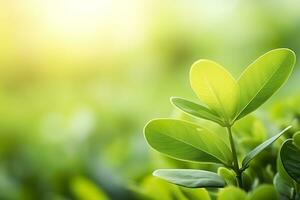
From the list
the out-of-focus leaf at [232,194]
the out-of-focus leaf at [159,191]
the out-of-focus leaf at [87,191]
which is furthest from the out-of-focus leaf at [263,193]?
the out-of-focus leaf at [87,191]

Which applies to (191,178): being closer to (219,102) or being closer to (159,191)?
(219,102)

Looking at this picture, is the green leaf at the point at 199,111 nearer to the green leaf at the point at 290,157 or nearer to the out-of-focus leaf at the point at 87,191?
the green leaf at the point at 290,157

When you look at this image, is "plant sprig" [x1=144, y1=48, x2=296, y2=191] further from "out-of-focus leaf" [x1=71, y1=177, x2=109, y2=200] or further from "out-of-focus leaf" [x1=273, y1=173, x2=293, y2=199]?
"out-of-focus leaf" [x1=71, y1=177, x2=109, y2=200]

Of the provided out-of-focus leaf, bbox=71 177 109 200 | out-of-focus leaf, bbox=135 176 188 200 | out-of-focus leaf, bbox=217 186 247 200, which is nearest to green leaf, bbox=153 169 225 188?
out-of-focus leaf, bbox=217 186 247 200

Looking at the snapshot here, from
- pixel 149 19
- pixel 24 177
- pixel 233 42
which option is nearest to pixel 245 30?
pixel 233 42

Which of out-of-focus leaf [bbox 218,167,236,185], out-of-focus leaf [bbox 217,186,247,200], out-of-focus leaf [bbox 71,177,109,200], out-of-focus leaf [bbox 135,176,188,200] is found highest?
out-of-focus leaf [bbox 71,177,109,200]

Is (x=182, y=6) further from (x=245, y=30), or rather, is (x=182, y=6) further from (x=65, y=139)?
(x=65, y=139)

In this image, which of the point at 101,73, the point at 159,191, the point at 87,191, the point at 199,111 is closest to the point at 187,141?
the point at 199,111

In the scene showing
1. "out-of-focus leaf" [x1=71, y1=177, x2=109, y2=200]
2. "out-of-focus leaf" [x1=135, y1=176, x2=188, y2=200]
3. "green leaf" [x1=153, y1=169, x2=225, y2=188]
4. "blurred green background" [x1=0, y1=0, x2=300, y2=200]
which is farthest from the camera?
"blurred green background" [x1=0, y1=0, x2=300, y2=200]
